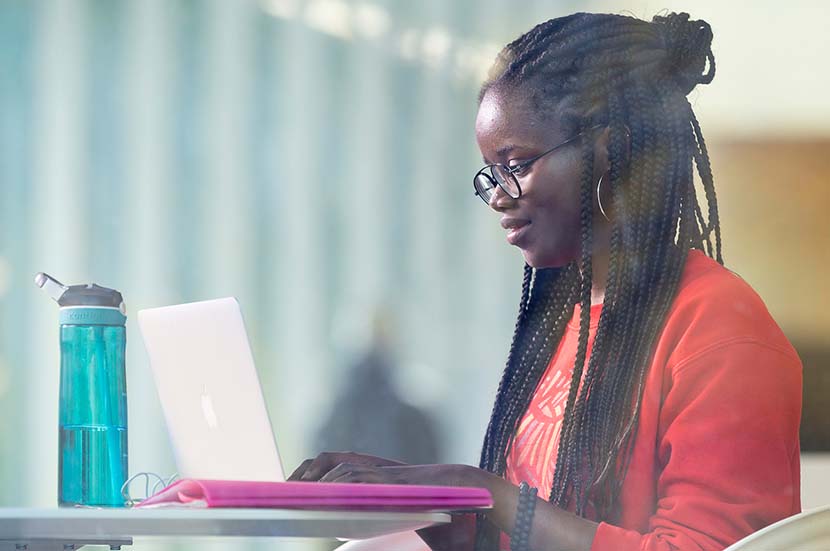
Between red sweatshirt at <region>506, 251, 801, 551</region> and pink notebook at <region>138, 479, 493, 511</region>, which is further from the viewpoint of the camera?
red sweatshirt at <region>506, 251, 801, 551</region>

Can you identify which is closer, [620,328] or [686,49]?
[620,328]

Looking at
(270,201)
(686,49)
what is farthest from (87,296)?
(270,201)

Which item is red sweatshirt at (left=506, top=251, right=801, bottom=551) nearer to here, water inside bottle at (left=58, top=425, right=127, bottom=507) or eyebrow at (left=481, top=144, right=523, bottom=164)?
eyebrow at (left=481, top=144, right=523, bottom=164)

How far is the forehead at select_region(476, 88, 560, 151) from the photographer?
4.10ft

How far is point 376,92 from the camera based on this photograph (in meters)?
2.28

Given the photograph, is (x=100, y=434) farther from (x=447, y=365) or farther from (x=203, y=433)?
(x=447, y=365)

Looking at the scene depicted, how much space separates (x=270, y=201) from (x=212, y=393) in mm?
1240

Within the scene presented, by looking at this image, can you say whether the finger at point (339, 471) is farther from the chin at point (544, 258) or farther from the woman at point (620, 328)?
the chin at point (544, 258)

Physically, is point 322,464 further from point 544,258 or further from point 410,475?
point 544,258

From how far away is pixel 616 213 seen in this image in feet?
4.09

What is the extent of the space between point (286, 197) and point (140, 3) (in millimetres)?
509

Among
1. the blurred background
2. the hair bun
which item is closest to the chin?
the hair bun

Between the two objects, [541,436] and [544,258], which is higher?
[544,258]

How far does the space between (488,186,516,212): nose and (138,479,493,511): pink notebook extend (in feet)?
1.66
